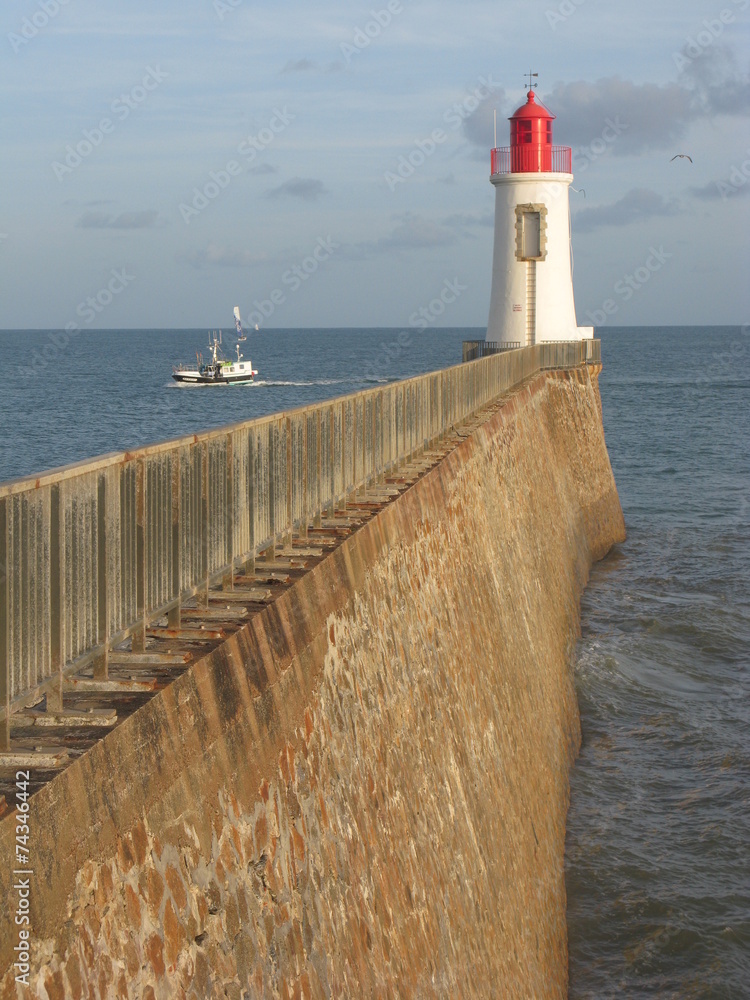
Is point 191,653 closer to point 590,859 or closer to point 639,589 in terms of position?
point 590,859

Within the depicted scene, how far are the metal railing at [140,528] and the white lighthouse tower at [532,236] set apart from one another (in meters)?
26.0

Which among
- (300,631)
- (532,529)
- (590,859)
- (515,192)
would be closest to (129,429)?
(515,192)

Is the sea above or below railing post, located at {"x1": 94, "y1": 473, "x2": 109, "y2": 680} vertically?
below

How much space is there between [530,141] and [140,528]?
105ft

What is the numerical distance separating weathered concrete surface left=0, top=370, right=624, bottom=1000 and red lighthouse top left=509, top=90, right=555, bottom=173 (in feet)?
73.9

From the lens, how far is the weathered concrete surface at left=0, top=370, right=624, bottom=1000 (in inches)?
157

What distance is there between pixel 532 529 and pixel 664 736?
4133 mm

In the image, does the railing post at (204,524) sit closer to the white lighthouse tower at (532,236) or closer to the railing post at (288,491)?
the railing post at (288,491)

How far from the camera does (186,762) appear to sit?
4746 millimetres

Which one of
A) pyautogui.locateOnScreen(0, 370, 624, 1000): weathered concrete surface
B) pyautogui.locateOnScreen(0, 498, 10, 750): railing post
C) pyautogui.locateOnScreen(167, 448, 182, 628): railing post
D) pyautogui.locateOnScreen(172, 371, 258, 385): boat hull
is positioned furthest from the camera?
pyautogui.locateOnScreen(172, 371, 258, 385): boat hull

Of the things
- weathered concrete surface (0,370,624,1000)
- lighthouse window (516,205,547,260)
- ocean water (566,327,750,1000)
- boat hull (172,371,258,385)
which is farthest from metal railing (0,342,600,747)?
boat hull (172,371,258,385)

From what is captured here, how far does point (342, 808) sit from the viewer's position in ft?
21.2

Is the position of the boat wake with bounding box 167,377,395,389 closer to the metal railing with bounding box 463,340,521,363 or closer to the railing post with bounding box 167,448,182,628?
the metal railing with bounding box 463,340,521,363

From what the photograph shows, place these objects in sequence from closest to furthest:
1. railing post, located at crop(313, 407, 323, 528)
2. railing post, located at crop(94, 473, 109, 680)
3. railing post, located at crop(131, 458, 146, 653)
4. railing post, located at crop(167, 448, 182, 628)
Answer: railing post, located at crop(94, 473, 109, 680) < railing post, located at crop(131, 458, 146, 653) < railing post, located at crop(167, 448, 182, 628) < railing post, located at crop(313, 407, 323, 528)
